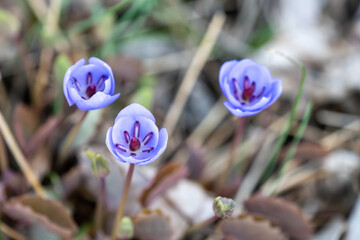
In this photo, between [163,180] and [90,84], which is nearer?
[90,84]

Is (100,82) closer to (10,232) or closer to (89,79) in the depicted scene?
(89,79)

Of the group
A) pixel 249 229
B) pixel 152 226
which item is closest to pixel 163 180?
pixel 152 226

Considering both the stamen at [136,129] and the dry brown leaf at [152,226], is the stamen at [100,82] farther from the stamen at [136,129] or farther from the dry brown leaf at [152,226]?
the dry brown leaf at [152,226]

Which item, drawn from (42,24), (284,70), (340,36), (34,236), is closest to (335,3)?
(340,36)

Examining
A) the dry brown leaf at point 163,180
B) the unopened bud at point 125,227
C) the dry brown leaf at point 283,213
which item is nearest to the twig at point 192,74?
the dry brown leaf at point 163,180

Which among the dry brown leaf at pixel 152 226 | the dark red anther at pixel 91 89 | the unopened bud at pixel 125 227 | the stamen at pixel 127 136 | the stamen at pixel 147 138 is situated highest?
the dark red anther at pixel 91 89

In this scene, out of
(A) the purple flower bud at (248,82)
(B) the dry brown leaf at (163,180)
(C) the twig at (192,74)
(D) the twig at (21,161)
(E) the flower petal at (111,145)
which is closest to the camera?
(E) the flower petal at (111,145)
